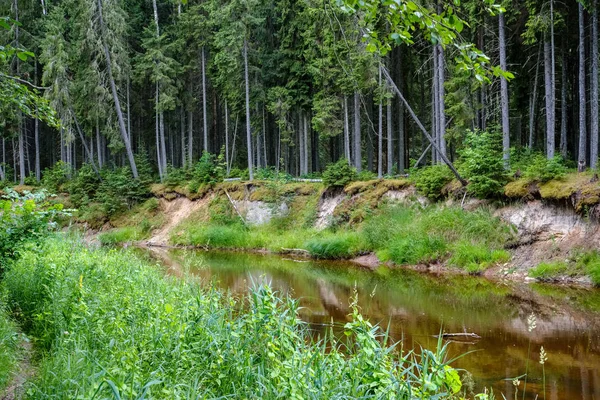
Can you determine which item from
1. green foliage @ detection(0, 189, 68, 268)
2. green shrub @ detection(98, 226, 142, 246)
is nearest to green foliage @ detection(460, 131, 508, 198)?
green foliage @ detection(0, 189, 68, 268)

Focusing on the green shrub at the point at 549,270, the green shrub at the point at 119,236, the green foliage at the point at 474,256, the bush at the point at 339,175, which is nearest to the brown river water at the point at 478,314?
the green shrub at the point at 549,270

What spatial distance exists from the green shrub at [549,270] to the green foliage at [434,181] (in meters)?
5.78

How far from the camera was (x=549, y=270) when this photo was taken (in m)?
13.8

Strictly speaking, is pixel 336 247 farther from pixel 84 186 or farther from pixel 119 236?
pixel 84 186

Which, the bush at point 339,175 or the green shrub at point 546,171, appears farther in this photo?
the bush at point 339,175

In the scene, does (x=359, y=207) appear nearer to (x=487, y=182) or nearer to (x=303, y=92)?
(x=487, y=182)

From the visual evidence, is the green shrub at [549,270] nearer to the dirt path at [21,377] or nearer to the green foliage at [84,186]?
the dirt path at [21,377]

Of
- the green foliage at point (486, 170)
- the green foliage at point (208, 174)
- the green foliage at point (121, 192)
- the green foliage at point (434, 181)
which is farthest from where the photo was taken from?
the green foliage at point (121, 192)

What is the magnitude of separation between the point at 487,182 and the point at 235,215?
14.4 meters

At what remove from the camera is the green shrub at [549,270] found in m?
13.7

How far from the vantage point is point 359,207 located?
72.3ft

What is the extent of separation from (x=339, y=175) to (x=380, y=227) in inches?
197

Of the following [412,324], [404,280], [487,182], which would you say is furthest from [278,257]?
[412,324]

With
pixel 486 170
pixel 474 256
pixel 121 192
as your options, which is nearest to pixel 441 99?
pixel 486 170
